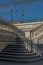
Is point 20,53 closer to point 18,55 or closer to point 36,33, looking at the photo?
point 18,55

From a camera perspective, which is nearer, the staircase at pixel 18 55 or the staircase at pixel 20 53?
the staircase at pixel 18 55

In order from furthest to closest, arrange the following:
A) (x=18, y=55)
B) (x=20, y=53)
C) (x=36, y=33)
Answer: (x=36, y=33)
(x=20, y=53)
(x=18, y=55)

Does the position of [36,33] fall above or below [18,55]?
above

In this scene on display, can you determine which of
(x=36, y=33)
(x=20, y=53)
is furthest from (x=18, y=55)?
(x=36, y=33)

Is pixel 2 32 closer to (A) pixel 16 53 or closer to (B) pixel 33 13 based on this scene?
(A) pixel 16 53

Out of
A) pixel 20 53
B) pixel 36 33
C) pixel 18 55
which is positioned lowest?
pixel 18 55

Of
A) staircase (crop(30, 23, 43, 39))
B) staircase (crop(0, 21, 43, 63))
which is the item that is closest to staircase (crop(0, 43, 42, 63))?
staircase (crop(0, 21, 43, 63))

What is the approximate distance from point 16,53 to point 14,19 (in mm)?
17431

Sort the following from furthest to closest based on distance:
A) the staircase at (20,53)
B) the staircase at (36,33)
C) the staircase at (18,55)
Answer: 1. the staircase at (36,33)
2. the staircase at (20,53)
3. the staircase at (18,55)

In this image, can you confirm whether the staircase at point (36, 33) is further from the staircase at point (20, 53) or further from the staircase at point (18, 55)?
the staircase at point (18, 55)

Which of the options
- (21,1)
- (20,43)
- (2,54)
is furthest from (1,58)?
(21,1)

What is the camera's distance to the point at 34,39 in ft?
70.5

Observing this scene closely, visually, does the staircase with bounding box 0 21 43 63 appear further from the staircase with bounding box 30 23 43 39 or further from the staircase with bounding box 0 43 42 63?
the staircase with bounding box 30 23 43 39

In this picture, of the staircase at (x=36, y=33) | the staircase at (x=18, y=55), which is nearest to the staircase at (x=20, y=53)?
the staircase at (x=18, y=55)
